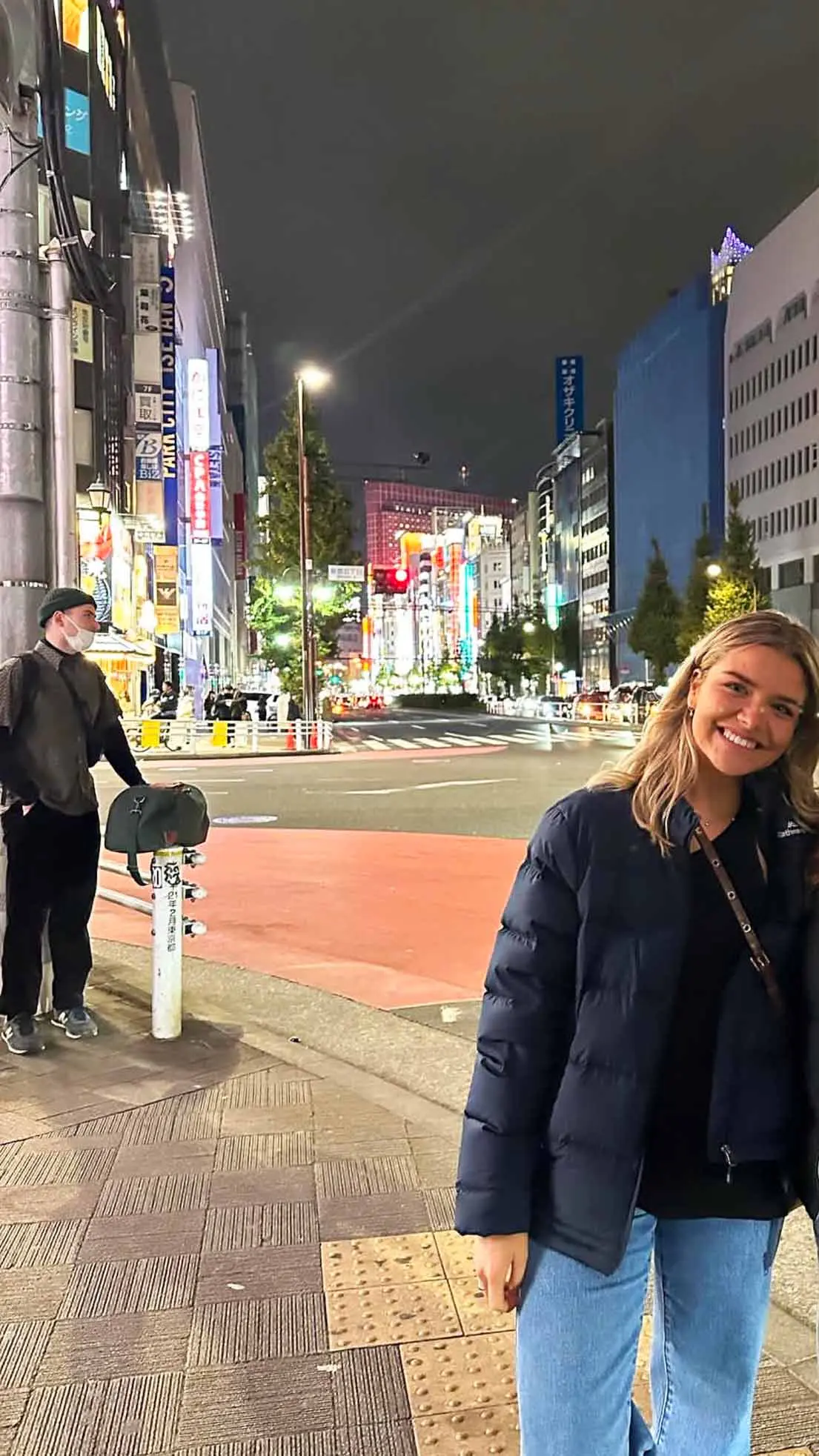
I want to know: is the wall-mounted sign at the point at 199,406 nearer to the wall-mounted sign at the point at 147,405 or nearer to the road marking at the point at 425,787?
the wall-mounted sign at the point at 147,405

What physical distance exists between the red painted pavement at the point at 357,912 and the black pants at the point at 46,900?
176 centimetres

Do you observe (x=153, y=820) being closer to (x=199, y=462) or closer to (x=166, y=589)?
(x=166, y=589)

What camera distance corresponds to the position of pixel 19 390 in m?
5.56

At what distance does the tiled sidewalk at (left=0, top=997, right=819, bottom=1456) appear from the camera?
8.41ft

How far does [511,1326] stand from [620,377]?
356 feet

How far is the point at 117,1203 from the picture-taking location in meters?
3.62

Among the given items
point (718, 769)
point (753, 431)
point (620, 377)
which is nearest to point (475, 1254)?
point (718, 769)

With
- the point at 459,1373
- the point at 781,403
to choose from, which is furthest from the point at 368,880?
the point at 781,403

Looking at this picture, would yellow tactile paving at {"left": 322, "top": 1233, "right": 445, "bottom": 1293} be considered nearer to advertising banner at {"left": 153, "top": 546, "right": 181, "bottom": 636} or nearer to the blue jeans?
the blue jeans

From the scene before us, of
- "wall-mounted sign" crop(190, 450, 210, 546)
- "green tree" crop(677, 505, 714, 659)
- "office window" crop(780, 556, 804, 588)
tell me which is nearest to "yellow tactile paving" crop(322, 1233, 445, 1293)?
"wall-mounted sign" crop(190, 450, 210, 546)

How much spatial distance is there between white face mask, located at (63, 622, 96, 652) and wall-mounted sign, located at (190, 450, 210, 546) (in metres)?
48.7

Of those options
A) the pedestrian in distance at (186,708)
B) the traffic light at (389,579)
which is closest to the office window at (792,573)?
the traffic light at (389,579)

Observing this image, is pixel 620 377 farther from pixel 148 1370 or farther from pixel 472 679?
pixel 148 1370

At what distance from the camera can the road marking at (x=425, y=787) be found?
17875 millimetres
